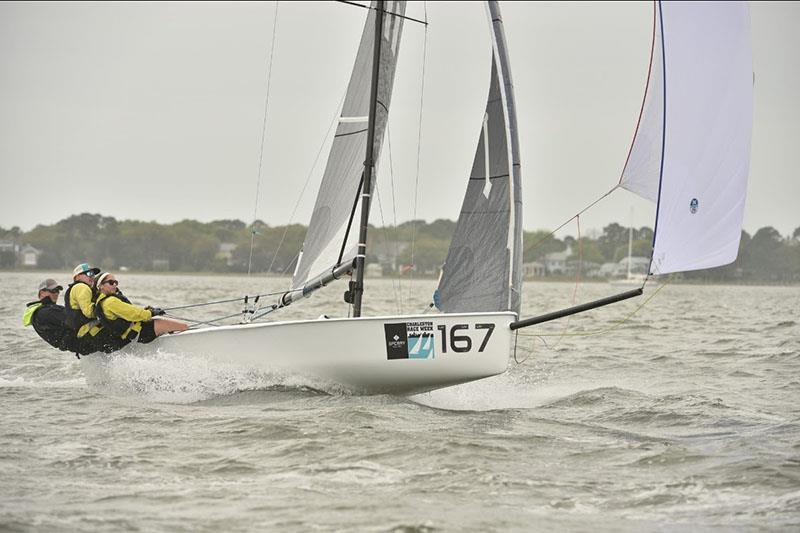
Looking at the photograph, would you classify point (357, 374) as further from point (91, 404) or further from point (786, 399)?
point (786, 399)

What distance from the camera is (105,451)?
5.93 m

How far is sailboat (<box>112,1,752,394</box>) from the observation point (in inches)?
246

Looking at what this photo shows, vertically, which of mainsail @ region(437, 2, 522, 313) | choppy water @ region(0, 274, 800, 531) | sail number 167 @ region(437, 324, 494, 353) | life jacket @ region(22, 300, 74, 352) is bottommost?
choppy water @ region(0, 274, 800, 531)

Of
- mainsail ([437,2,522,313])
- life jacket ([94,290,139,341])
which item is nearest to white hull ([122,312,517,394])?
mainsail ([437,2,522,313])

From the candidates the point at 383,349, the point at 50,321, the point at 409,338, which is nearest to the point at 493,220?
the point at 409,338

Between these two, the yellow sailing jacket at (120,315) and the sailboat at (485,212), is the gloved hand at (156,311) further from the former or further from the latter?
the sailboat at (485,212)

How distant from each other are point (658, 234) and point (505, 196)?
1890 mm

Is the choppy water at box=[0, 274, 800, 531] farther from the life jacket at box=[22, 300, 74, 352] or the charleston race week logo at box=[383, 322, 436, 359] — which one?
the charleston race week logo at box=[383, 322, 436, 359]

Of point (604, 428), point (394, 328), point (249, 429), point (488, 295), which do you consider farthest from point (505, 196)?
point (249, 429)

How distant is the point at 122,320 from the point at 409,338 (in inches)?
98.5

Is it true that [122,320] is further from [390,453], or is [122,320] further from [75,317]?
[390,453]

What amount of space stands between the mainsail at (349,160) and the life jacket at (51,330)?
1949 millimetres

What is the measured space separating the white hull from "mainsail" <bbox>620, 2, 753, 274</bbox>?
154 cm

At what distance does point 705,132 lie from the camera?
20.6 feet
